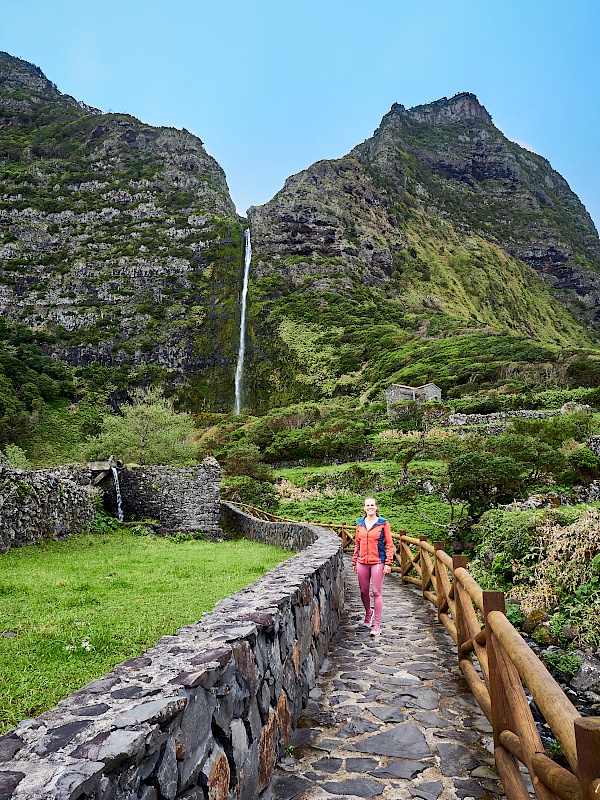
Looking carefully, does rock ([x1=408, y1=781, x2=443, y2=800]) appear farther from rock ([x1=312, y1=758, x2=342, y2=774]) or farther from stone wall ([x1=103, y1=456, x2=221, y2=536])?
stone wall ([x1=103, y1=456, x2=221, y2=536])

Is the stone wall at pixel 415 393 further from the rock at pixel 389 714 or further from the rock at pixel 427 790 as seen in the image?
the rock at pixel 427 790

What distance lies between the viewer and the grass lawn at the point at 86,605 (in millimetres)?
4199

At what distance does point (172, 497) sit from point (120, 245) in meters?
65.7

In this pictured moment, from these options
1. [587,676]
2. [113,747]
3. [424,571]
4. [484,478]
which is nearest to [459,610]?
[587,676]

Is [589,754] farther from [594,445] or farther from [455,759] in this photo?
[594,445]

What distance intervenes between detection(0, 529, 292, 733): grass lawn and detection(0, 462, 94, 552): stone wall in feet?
1.36

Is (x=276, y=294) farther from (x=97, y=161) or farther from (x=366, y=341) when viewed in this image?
(x=97, y=161)

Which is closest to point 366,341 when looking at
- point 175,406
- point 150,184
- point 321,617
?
point 175,406

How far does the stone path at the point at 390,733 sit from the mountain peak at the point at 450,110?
192 m

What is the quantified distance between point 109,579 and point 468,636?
5670mm

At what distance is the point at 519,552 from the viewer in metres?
10.7

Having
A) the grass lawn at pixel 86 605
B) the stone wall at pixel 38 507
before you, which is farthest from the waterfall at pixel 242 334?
the grass lawn at pixel 86 605

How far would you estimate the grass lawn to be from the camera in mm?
4199

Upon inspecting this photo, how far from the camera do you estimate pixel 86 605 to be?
6.62 metres
